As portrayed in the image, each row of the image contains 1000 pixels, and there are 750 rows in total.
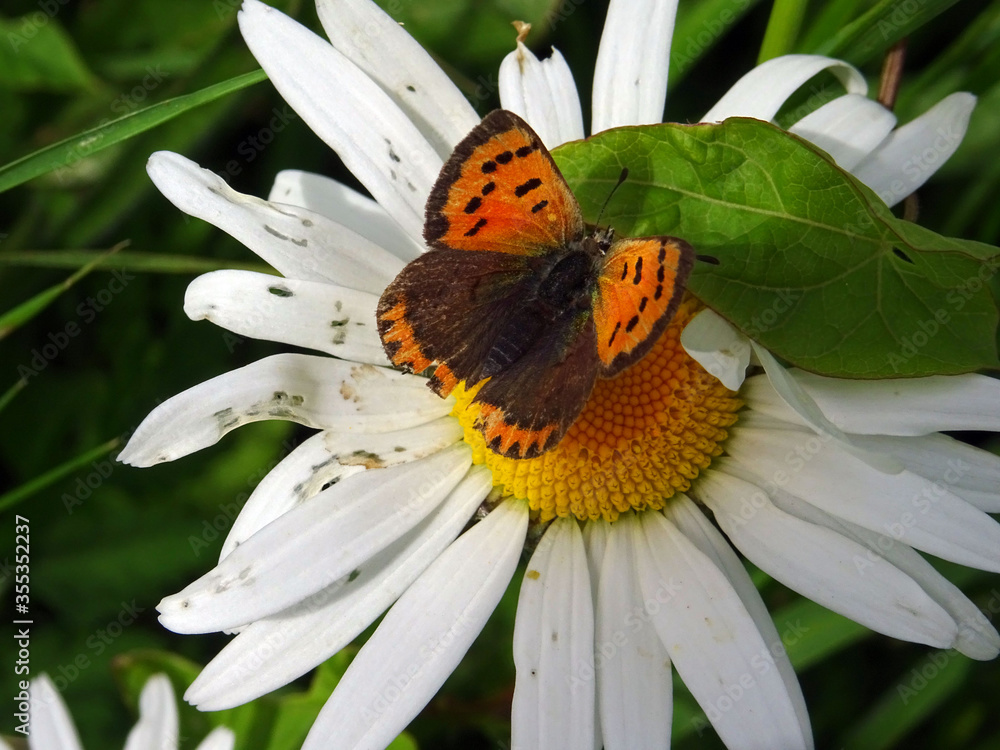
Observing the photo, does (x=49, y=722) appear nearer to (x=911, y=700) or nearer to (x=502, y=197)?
(x=502, y=197)

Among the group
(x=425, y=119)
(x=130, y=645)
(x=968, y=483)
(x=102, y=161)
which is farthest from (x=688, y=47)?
(x=130, y=645)

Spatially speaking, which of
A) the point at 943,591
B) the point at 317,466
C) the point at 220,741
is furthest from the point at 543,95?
the point at 220,741

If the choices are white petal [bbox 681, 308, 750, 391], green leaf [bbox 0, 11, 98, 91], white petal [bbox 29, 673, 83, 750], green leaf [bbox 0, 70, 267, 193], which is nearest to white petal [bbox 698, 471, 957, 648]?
white petal [bbox 681, 308, 750, 391]

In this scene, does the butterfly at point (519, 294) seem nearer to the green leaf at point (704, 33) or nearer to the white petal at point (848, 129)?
the white petal at point (848, 129)

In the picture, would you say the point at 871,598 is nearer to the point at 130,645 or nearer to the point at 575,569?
the point at 575,569

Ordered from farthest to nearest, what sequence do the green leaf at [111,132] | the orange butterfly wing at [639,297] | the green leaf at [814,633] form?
1. the green leaf at [814,633]
2. the green leaf at [111,132]
3. the orange butterfly wing at [639,297]

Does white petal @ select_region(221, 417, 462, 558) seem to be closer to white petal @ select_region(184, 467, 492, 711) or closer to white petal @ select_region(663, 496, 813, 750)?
white petal @ select_region(184, 467, 492, 711)

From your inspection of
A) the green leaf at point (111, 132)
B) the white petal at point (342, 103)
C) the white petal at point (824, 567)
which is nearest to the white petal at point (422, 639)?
the white petal at point (824, 567)
